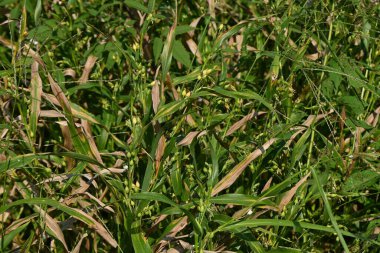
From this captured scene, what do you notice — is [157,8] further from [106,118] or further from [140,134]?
[140,134]

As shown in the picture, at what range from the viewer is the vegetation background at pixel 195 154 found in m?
1.91

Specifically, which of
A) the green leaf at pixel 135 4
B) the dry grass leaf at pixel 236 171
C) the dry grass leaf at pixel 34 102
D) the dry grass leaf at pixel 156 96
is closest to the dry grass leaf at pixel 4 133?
the dry grass leaf at pixel 34 102

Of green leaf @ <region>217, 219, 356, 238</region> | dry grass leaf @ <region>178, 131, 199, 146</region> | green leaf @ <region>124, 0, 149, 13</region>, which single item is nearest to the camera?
green leaf @ <region>217, 219, 356, 238</region>

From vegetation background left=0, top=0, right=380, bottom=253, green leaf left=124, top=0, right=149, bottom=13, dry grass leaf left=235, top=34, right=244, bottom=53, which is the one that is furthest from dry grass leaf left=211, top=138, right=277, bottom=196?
dry grass leaf left=235, top=34, right=244, bottom=53

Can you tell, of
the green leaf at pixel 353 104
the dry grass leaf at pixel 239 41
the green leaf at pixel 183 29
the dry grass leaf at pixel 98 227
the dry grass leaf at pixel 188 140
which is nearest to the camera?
the dry grass leaf at pixel 98 227

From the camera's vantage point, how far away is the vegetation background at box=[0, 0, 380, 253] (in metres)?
1.91

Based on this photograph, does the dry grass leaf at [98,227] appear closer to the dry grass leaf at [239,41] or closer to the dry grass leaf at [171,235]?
the dry grass leaf at [171,235]

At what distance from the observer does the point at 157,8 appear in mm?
2689

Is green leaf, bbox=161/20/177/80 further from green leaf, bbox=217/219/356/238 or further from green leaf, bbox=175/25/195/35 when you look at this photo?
green leaf, bbox=217/219/356/238

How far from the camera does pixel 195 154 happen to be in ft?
7.15

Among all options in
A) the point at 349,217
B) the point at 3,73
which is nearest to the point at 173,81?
the point at 3,73

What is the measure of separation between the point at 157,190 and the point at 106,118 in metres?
0.55

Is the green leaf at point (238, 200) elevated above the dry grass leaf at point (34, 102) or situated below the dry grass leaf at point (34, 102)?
below

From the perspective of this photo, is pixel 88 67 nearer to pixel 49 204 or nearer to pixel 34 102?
pixel 34 102
